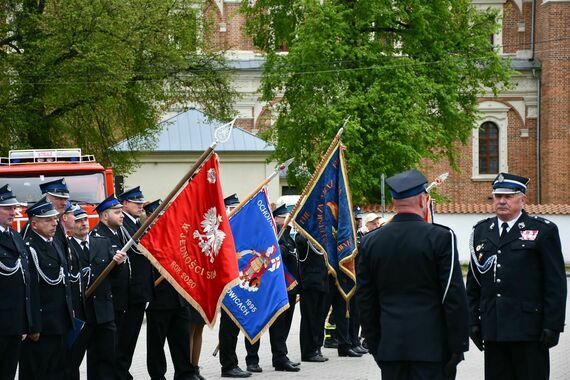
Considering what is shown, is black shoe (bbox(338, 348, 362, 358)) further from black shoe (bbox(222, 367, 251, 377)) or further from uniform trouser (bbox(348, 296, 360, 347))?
black shoe (bbox(222, 367, 251, 377))

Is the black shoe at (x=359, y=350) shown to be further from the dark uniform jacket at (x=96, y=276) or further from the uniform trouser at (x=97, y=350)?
the uniform trouser at (x=97, y=350)

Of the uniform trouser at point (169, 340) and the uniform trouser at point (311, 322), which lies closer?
the uniform trouser at point (169, 340)

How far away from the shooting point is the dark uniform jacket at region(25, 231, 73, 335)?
10.2m

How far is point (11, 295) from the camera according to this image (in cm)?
973

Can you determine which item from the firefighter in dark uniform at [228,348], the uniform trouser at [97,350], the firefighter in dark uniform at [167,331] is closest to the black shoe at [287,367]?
the firefighter in dark uniform at [228,348]

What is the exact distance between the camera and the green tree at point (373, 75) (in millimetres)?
38719

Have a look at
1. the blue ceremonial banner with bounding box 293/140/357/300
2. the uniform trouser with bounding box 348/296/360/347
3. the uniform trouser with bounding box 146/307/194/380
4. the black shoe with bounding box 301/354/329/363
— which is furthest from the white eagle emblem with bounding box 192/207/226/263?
the uniform trouser with bounding box 348/296/360/347

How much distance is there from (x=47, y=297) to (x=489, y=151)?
153 ft

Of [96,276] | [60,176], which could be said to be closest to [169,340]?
[96,276]

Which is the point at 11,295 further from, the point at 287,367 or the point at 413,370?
the point at 287,367

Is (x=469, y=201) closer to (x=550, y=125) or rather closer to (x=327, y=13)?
(x=550, y=125)

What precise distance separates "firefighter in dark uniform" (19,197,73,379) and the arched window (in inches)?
1812

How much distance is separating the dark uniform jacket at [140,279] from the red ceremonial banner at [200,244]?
1067mm

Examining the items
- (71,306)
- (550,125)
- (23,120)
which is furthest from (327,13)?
(71,306)
